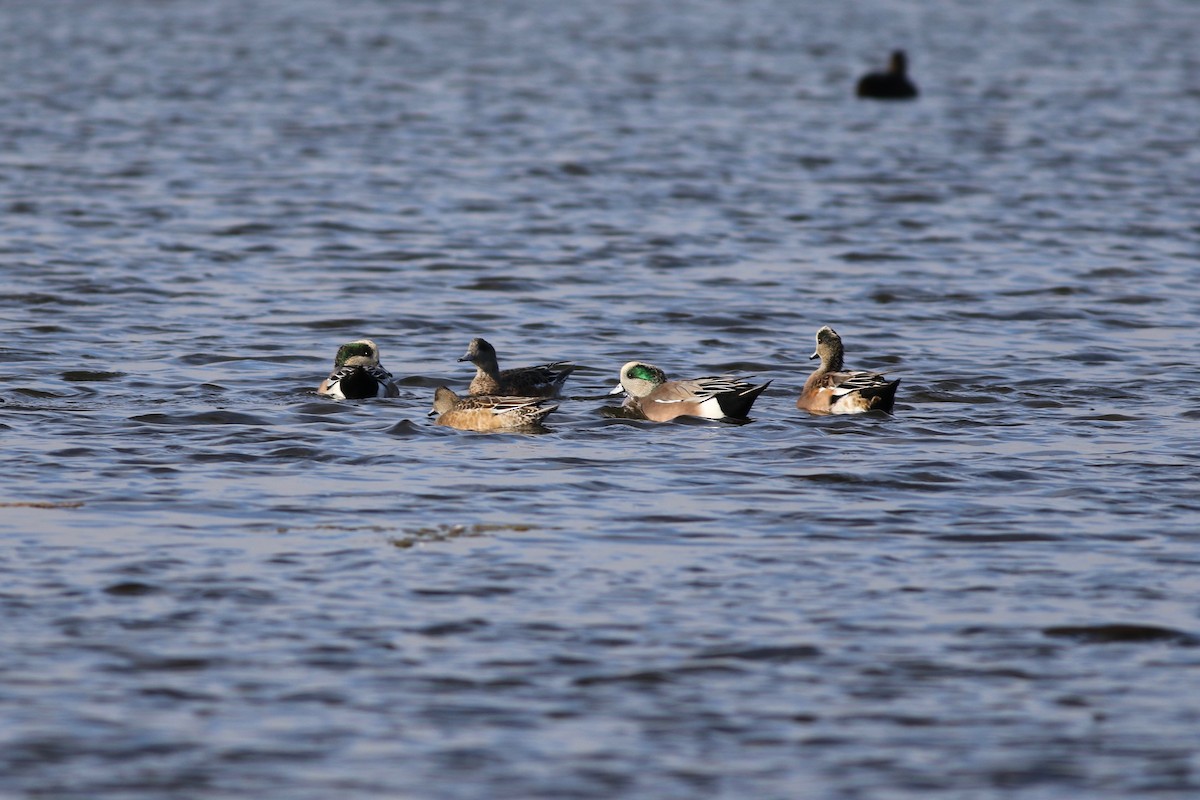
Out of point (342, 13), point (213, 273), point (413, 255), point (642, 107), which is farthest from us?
point (342, 13)

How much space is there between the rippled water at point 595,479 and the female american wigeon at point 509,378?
314mm

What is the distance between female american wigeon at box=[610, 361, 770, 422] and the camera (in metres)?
14.2

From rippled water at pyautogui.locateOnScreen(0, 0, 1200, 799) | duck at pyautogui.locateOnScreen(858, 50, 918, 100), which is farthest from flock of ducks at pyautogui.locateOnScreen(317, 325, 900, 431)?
duck at pyautogui.locateOnScreen(858, 50, 918, 100)

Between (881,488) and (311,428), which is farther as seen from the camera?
(311,428)

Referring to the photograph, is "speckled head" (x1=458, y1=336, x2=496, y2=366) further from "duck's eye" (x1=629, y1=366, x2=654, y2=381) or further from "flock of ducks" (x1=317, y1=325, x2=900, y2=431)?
"duck's eye" (x1=629, y1=366, x2=654, y2=381)

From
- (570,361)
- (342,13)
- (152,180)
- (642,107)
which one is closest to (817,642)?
(570,361)

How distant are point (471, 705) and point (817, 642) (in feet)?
5.78

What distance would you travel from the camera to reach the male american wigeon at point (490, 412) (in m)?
14.0

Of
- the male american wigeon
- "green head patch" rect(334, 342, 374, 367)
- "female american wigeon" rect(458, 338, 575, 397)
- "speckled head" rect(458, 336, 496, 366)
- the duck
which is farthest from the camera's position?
the duck

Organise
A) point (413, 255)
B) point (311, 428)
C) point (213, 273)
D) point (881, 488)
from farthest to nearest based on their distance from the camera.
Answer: point (413, 255) → point (213, 273) → point (311, 428) → point (881, 488)

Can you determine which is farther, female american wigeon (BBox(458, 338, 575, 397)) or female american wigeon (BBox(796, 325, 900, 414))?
female american wigeon (BBox(458, 338, 575, 397))

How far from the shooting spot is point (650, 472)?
498 inches

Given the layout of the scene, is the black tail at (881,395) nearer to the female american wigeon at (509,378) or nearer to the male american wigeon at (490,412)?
the male american wigeon at (490,412)

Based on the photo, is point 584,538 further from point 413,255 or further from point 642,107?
point 642,107
